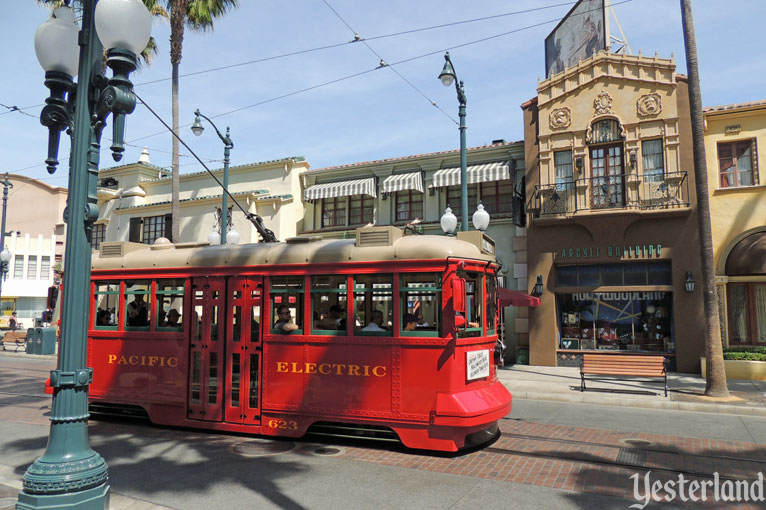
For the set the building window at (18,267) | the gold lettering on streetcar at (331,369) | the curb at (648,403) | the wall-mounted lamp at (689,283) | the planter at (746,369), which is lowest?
the curb at (648,403)

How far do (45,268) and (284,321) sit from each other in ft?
161

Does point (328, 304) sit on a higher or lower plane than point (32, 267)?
lower

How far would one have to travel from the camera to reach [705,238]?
13.0 meters

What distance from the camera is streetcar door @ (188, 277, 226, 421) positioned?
872 centimetres

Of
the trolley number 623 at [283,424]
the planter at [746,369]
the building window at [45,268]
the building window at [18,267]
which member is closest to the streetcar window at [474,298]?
the trolley number 623 at [283,424]

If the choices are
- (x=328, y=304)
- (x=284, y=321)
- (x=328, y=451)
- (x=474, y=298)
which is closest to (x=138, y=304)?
(x=284, y=321)

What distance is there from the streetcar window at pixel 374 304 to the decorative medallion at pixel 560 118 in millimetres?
13970

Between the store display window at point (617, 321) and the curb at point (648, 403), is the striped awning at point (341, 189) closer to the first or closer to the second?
the store display window at point (617, 321)

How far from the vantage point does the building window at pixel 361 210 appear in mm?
23844

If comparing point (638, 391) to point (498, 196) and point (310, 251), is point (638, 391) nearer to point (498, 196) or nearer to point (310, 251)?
point (310, 251)

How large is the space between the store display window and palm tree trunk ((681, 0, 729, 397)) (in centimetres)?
482

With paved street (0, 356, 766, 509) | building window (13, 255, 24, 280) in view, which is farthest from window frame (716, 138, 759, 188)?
building window (13, 255, 24, 280)

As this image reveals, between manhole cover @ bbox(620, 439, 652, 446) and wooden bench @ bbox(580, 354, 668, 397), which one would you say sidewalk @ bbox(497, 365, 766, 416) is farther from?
manhole cover @ bbox(620, 439, 652, 446)

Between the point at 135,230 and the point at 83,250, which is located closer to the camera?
the point at 83,250
